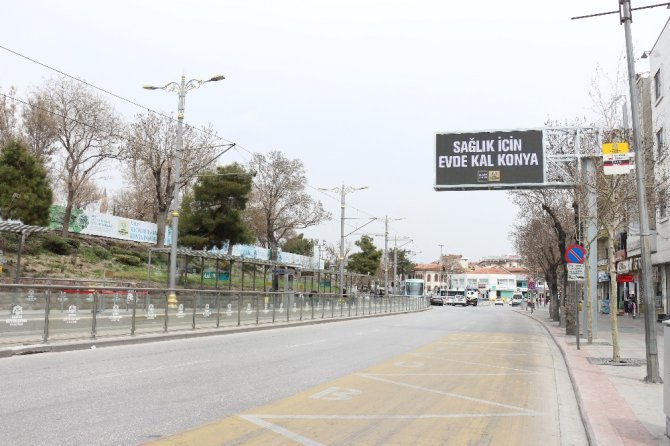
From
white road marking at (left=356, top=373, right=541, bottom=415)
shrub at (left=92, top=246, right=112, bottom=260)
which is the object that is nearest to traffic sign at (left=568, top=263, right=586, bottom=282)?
white road marking at (left=356, top=373, right=541, bottom=415)

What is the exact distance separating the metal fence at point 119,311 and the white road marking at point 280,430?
8.39 m

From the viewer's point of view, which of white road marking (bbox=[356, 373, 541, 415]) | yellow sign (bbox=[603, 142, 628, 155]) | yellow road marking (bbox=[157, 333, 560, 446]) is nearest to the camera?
yellow road marking (bbox=[157, 333, 560, 446])

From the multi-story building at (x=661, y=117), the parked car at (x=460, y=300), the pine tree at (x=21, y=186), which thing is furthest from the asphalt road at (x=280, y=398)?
the parked car at (x=460, y=300)

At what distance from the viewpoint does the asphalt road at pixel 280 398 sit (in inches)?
246

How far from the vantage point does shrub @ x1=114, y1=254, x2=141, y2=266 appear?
4169cm

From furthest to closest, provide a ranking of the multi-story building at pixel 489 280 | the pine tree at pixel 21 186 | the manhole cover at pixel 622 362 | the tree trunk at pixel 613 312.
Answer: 1. the multi-story building at pixel 489 280
2. the pine tree at pixel 21 186
3. the tree trunk at pixel 613 312
4. the manhole cover at pixel 622 362

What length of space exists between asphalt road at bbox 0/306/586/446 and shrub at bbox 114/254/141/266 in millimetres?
28484

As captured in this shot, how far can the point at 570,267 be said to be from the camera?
1731cm

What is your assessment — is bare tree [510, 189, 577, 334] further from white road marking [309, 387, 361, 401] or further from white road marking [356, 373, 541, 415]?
white road marking [309, 387, 361, 401]

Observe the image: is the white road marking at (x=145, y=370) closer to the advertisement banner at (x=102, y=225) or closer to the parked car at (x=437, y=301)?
the advertisement banner at (x=102, y=225)

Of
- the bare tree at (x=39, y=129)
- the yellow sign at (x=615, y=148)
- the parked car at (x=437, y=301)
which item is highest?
the bare tree at (x=39, y=129)

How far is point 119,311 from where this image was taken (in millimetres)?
16172

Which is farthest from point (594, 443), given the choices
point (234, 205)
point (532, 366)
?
point (234, 205)

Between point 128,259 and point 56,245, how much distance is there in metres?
5.71
